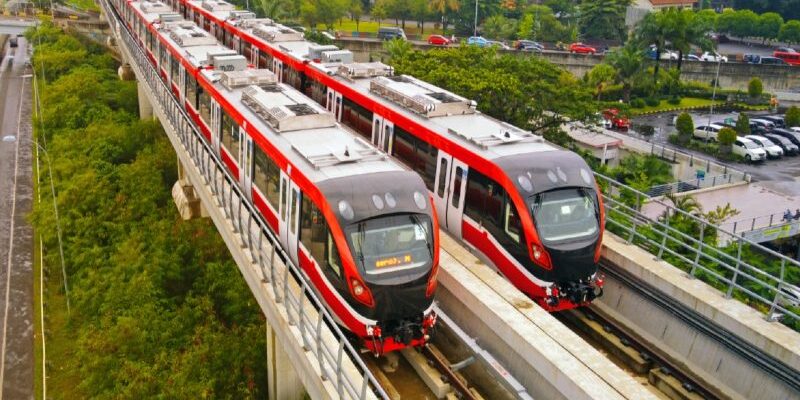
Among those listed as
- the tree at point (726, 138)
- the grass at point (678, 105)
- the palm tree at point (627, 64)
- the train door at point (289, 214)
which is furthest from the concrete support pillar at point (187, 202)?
the palm tree at point (627, 64)

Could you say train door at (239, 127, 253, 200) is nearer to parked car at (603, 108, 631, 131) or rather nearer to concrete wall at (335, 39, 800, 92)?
parked car at (603, 108, 631, 131)

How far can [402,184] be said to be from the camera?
1373 centimetres

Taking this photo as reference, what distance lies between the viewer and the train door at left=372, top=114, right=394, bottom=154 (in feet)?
65.0

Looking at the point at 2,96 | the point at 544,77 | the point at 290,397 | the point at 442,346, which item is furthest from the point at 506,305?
the point at 2,96

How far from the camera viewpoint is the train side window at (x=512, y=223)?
14.8m

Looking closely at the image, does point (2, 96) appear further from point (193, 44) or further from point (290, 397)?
point (290, 397)

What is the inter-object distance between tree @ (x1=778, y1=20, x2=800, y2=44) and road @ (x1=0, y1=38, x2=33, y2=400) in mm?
75464

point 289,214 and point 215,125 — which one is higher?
point 215,125

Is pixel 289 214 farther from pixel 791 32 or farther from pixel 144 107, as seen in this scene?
pixel 791 32

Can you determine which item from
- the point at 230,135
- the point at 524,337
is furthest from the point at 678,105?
the point at 524,337

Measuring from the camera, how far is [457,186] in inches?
657

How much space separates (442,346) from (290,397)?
4.09 meters

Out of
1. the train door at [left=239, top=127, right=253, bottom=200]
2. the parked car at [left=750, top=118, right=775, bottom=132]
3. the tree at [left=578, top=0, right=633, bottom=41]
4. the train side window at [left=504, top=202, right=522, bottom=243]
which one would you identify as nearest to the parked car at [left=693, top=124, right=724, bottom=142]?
the parked car at [left=750, top=118, right=775, bottom=132]

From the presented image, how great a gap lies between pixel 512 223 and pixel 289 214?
15.6 feet
